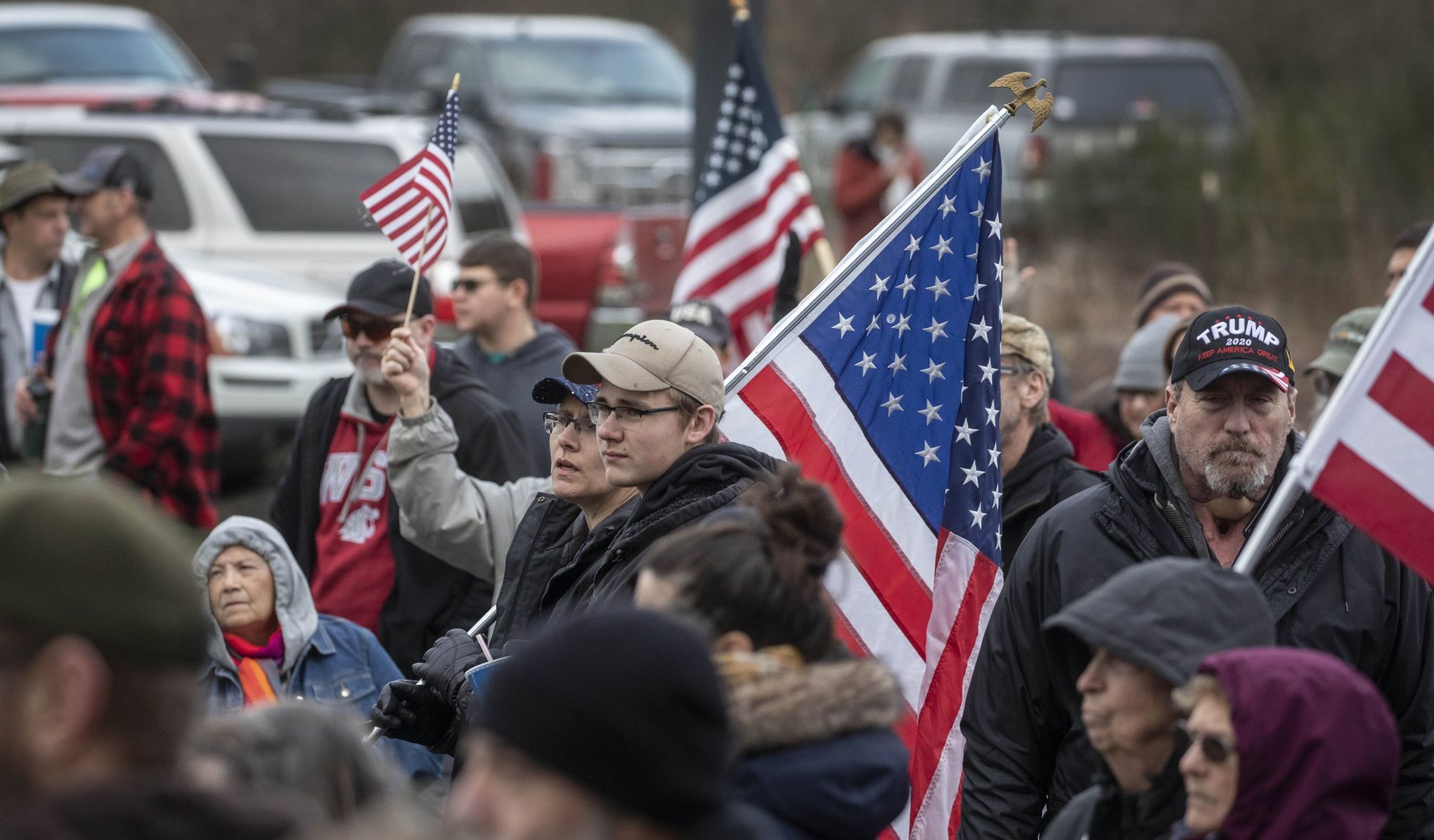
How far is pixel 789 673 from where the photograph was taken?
2.80 meters

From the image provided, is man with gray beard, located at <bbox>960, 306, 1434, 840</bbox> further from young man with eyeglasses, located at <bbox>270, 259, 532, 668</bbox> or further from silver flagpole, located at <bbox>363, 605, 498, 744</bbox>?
young man with eyeglasses, located at <bbox>270, 259, 532, 668</bbox>

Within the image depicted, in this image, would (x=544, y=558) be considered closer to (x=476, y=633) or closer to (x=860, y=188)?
(x=476, y=633)

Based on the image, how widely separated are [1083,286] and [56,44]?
8807mm

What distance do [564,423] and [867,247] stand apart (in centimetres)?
98

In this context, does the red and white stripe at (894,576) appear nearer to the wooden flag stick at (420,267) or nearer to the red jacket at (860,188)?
the wooden flag stick at (420,267)

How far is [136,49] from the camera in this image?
15.7 m

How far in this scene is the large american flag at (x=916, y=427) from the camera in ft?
15.4

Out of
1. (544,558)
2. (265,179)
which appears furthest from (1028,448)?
(265,179)

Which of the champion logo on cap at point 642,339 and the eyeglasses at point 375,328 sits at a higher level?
the champion logo on cap at point 642,339

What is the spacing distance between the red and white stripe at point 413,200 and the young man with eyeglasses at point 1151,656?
3.36 m

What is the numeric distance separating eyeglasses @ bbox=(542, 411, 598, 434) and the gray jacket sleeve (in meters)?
0.54

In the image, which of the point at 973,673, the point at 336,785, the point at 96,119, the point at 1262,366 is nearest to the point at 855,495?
the point at 973,673

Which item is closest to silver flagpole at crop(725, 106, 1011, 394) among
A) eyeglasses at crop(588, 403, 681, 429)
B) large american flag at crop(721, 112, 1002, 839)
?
large american flag at crop(721, 112, 1002, 839)

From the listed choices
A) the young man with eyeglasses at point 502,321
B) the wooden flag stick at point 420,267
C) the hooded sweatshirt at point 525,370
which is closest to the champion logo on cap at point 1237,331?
the wooden flag stick at point 420,267
